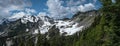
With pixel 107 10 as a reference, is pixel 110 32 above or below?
below

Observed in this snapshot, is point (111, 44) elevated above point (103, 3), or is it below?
below

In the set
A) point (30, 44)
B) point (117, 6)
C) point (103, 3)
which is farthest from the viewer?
point (30, 44)

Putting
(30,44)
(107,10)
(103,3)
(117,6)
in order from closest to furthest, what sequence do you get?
(117,6)
(107,10)
(103,3)
(30,44)

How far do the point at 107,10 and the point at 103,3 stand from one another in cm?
259

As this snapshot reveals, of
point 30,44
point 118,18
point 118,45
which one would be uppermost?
point 118,18

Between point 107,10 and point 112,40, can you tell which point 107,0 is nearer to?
point 107,10

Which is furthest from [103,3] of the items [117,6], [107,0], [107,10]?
[117,6]

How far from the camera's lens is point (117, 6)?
88.2 ft

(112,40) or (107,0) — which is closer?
(112,40)

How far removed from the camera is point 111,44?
27.8 meters

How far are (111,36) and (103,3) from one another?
517 cm

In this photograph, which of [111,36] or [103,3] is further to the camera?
[103,3]

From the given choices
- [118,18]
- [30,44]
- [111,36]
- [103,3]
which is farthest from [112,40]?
[30,44]

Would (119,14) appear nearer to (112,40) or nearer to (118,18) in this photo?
(118,18)
